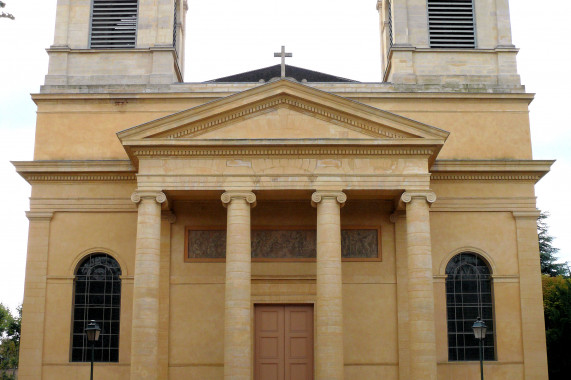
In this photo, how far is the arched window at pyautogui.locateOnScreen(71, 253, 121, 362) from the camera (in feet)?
73.5

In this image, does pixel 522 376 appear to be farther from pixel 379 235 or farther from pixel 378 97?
pixel 378 97

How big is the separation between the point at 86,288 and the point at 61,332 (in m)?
Answer: 1.45

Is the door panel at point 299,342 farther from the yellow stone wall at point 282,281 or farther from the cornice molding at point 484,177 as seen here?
the cornice molding at point 484,177

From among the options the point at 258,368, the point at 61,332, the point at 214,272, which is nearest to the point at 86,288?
the point at 61,332

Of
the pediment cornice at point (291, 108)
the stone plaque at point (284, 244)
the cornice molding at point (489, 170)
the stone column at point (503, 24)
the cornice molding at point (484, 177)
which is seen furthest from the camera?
the stone column at point (503, 24)

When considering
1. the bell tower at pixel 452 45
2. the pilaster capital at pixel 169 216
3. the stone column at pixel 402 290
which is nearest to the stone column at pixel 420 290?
the stone column at pixel 402 290

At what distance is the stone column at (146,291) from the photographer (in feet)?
62.4

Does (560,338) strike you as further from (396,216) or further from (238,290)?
(238,290)

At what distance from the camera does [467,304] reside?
22.8 meters

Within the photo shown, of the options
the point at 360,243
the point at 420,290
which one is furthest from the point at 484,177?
the point at 420,290

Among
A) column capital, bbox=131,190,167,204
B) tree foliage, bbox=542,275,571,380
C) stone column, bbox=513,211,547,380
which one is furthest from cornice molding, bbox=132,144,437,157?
tree foliage, bbox=542,275,571,380

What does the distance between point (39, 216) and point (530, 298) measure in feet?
48.9

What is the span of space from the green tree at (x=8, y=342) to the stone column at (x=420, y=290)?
41488 mm

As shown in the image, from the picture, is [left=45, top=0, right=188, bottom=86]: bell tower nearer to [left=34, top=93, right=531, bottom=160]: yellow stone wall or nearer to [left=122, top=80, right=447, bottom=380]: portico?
[left=34, top=93, right=531, bottom=160]: yellow stone wall
